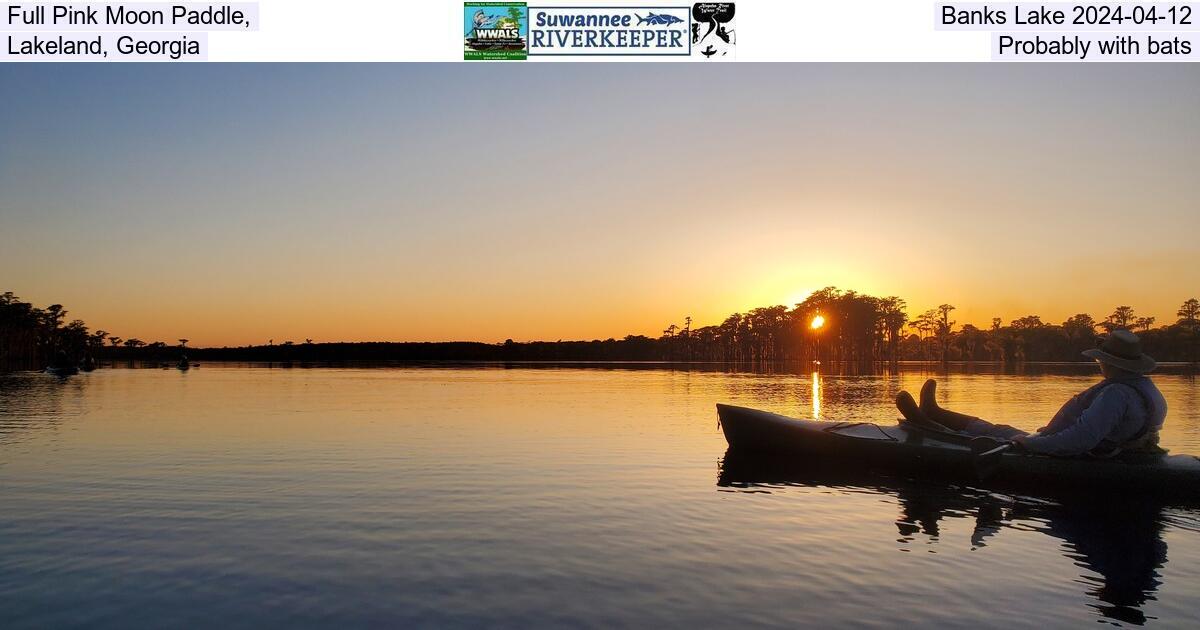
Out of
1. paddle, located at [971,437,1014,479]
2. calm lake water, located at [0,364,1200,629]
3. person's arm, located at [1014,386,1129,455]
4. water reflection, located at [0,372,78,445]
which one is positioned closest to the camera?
calm lake water, located at [0,364,1200,629]

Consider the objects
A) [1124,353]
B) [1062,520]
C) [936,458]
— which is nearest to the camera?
[1062,520]

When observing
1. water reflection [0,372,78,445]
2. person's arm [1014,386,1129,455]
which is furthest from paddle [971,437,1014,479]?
water reflection [0,372,78,445]

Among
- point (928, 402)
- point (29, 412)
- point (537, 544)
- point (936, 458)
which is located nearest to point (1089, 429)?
point (936, 458)

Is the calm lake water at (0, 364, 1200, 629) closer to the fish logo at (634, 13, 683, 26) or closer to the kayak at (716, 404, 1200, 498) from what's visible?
the kayak at (716, 404, 1200, 498)

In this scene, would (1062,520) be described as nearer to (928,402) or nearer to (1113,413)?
(1113,413)

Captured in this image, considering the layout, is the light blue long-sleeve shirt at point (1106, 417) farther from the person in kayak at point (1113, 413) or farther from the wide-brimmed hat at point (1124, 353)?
the wide-brimmed hat at point (1124, 353)

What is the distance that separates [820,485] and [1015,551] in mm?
5550

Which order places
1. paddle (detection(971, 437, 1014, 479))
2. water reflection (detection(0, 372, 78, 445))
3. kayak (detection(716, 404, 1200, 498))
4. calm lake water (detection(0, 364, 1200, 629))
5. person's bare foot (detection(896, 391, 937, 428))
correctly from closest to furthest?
calm lake water (detection(0, 364, 1200, 629)) < kayak (detection(716, 404, 1200, 498)) < paddle (detection(971, 437, 1014, 479)) < person's bare foot (detection(896, 391, 937, 428)) < water reflection (detection(0, 372, 78, 445))

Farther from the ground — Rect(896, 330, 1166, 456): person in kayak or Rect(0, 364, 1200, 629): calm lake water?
Rect(896, 330, 1166, 456): person in kayak

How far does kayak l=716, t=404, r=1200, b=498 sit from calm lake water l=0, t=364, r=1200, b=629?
65 centimetres

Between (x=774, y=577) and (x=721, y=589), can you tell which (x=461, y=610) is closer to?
(x=721, y=589)

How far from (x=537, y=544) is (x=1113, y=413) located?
1017 cm

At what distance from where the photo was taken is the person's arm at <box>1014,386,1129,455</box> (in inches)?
540

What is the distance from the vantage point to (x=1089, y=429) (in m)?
14.1
